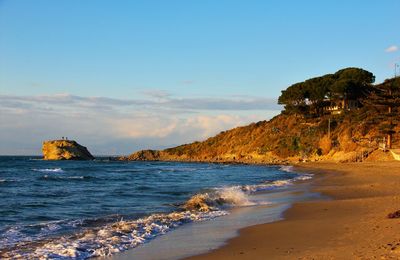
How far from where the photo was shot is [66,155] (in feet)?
405

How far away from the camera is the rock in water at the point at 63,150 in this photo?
123750 millimetres

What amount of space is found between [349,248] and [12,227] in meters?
9.92

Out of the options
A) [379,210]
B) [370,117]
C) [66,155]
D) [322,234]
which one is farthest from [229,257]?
[66,155]

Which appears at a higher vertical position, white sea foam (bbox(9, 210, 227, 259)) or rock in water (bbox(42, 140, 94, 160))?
rock in water (bbox(42, 140, 94, 160))

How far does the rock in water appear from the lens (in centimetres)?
12375

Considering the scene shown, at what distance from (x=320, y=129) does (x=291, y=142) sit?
21.8ft

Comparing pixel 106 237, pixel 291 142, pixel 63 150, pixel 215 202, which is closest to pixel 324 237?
pixel 106 237

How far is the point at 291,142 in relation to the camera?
83.6 m

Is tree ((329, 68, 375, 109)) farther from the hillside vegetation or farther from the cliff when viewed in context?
the cliff

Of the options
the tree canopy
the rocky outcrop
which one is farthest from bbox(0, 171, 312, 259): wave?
the rocky outcrop

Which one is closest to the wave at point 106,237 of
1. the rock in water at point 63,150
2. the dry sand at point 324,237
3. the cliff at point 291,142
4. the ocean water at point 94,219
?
the ocean water at point 94,219

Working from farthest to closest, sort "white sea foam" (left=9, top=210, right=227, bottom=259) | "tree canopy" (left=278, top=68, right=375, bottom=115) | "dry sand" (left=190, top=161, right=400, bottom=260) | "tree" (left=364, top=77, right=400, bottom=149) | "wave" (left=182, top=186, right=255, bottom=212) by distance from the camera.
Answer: "tree canopy" (left=278, top=68, right=375, bottom=115) → "tree" (left=364, top=77, right=400, bottom=149) → "wave" (left=182, top=186, right=255, bottom=212) → "white sea foam" (left=9, top=210, right=227, bottom=259) → "dry sand" (left=190, top=161, right=400, bottom=260)

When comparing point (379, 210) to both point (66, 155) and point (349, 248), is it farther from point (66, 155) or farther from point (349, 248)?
point (66, 155)

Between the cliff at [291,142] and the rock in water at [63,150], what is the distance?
1989 centimetres
